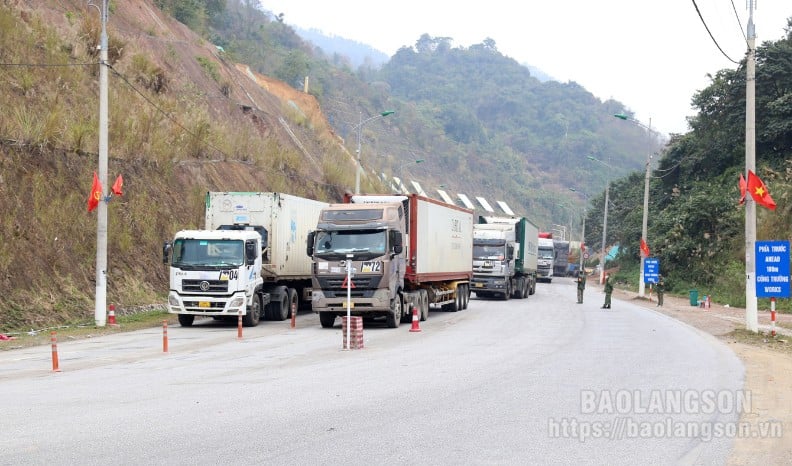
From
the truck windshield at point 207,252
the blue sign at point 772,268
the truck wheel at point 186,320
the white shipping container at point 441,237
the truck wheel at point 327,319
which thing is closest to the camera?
the blue sign at point 772,268

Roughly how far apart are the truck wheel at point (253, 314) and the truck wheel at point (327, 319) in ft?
6.81

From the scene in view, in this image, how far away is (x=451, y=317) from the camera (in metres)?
30.6

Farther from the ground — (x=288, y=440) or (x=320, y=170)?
(x=320, y=170)

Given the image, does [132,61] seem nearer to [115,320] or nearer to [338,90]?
[115,320]

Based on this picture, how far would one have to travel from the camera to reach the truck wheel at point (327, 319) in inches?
997

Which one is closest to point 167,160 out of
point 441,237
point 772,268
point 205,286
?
point 441,237

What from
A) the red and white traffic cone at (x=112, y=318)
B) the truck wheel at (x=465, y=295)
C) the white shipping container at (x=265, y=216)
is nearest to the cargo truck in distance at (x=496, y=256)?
the truck wheel at (x=465, y=295)

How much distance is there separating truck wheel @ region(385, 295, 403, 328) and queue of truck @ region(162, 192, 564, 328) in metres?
0.03

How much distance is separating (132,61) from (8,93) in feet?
41.6

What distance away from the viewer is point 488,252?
4188cm

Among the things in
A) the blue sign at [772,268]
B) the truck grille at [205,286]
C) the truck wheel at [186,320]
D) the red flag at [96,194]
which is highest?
the red flag at [96,194]

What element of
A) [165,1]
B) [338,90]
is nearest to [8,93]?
[165,1]

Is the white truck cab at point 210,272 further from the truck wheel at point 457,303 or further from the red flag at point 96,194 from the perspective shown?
the truck wheel at point 457,303

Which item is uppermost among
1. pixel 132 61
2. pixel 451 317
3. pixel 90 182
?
pixel 132 61
